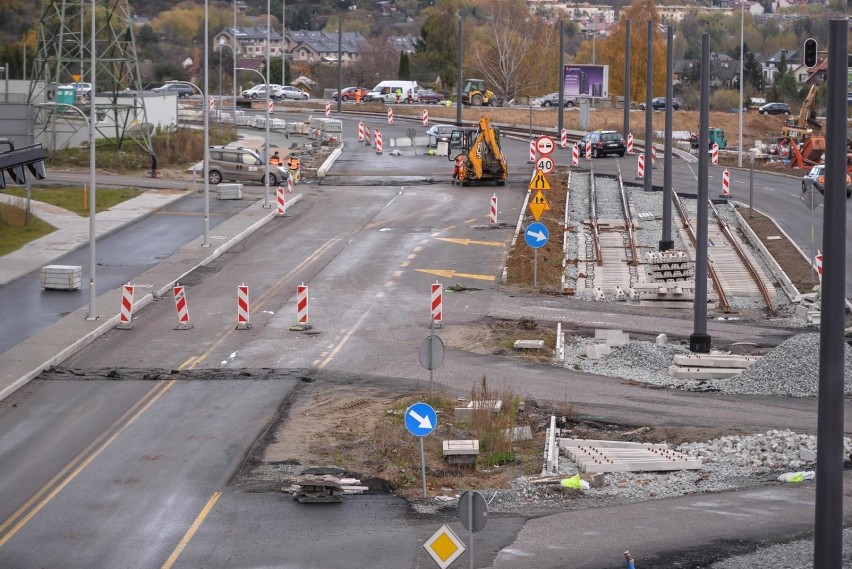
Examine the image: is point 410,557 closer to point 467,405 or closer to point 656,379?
point 467,405

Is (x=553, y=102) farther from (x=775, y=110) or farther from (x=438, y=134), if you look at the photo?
(x=438, y=134)

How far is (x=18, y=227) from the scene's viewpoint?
45.2 metres

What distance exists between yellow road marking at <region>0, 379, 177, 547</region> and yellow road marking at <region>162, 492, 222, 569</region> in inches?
91.3

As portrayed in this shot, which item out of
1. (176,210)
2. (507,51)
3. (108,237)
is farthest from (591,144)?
(507,51)

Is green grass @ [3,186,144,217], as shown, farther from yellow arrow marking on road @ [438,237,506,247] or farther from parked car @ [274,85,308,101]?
parked car @ [274,85,308,101]

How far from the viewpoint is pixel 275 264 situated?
3925 cm

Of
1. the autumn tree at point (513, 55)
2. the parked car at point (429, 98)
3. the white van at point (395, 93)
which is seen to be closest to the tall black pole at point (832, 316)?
the white van at point (395, 93)

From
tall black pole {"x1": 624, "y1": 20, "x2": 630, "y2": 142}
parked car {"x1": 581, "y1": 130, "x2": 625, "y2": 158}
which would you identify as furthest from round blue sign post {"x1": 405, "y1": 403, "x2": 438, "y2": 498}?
parked car {"x1": 581, "y1": 130, "x2": 625, "y2": 158}

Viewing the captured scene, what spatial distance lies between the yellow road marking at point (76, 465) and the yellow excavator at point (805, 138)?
45.6 meters

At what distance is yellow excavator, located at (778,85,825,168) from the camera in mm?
70188

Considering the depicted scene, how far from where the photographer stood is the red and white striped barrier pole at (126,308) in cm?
3050

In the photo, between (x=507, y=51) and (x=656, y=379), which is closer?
(x=656, y=379)

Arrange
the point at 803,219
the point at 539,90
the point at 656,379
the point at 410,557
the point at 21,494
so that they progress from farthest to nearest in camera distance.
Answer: the point at 539,90 → the point at 803,219 → the point at 656,379 → the point at 21,494 → the point at 410,557

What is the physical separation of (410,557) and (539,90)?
107492 mm
